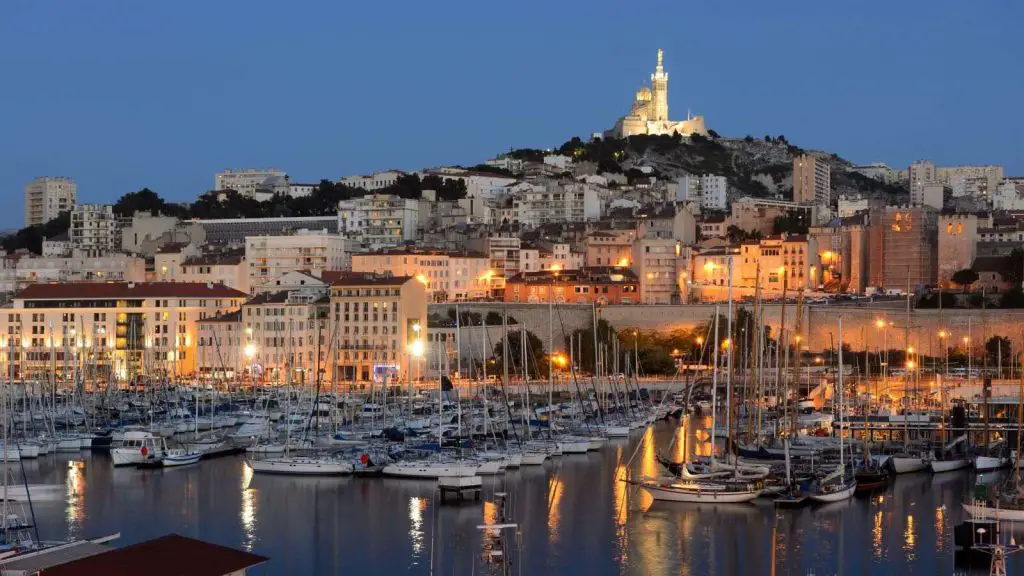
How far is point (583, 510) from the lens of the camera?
2575 centimetres

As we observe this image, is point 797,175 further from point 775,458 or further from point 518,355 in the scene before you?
point 775,458

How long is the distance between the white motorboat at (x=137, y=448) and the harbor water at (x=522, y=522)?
0.54 m

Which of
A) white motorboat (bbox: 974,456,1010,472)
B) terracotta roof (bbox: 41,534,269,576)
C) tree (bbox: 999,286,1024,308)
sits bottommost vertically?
white motorboat (bbox: 974,456,1010,472)

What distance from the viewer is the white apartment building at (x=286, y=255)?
6197cm

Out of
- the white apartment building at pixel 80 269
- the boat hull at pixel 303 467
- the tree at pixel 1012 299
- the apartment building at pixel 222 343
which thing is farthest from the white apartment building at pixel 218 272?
the boat hull at pixel 303 467

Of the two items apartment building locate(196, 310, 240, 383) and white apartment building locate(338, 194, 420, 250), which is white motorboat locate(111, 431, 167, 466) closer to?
apartment building locate(196, 310, 240, 383)

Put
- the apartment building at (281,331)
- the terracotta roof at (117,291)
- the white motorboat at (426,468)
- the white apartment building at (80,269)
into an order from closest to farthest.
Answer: the white motorboat at (426,468), the apartment building at (281,331), the terracotta roof at (117,291), the white apartment building at (80,269)

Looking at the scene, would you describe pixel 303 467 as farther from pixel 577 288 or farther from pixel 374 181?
pixel 374 181

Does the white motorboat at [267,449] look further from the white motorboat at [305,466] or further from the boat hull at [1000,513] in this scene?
the boat hull at [1000,513]

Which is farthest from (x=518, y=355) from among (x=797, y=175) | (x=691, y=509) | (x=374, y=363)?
(x=797, y=175)

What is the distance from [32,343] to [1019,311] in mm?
33413

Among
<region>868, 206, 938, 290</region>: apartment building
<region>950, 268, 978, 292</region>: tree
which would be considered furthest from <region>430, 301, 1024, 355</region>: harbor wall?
<region>868, 206, 938, 290</region>: apartment building

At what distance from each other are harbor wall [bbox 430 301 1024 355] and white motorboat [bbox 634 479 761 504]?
21332mm

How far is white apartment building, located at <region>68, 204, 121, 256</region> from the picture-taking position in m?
74.0
